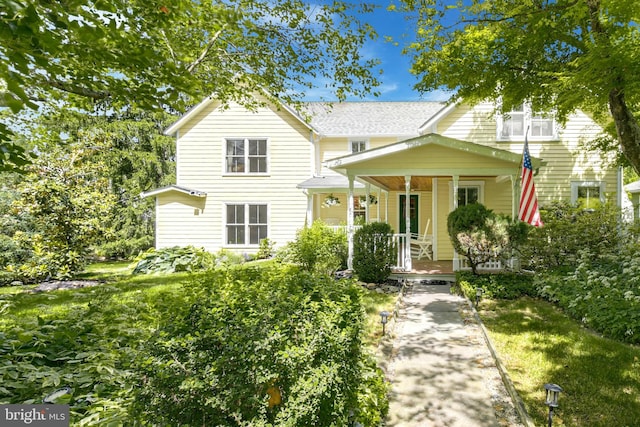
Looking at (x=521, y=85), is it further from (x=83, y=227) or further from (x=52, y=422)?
(x=83, y=227)

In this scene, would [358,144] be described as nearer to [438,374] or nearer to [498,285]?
[498,285]

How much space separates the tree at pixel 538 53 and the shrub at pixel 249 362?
23.6 feet

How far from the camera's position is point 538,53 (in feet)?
27.5

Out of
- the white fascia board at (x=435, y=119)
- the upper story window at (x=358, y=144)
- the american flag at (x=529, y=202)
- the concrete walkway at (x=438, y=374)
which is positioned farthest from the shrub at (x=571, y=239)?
the upper story window at (x=358, y=144)

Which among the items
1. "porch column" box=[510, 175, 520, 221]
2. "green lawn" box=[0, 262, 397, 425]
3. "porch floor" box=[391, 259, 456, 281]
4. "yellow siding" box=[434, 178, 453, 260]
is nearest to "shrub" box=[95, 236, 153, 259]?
"porch floor" box=[391, 259, 456, 281]

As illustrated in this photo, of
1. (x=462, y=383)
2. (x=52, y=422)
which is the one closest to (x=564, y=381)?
(x=462, y=383)

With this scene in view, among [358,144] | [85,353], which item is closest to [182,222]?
[358,144]

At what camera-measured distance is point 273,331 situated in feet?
6.98

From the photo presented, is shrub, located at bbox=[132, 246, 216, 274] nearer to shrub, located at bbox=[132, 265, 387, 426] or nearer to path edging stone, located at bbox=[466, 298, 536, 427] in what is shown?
path edging stone, located at bbox=[466, 298, 536, 427]

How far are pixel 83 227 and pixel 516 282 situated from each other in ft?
43.0

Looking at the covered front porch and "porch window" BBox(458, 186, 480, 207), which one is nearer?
the covered front porch

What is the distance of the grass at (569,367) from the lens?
3.48 m

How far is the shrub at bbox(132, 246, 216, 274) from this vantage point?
1252 centimetres

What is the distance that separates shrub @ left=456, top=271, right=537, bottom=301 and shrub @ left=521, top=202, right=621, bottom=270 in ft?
3.30
